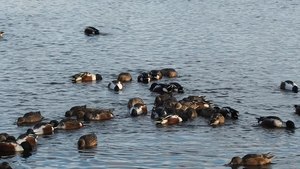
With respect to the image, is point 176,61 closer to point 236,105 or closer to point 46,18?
point 236,105

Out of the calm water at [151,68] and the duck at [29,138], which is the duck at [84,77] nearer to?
the calm water at [151,68]

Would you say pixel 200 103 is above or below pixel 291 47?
below

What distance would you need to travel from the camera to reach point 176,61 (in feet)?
144

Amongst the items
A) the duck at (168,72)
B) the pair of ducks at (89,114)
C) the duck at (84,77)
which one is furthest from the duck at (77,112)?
the duck at (168,72)

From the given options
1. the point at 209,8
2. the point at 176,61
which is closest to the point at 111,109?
the point at 176,61

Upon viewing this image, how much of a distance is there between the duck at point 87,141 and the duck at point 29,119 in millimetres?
3780

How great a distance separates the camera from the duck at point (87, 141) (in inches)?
1029

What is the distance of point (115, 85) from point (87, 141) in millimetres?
9675

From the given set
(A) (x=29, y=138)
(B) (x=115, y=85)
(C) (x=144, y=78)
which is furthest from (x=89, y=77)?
(A) (x=29, y=138)

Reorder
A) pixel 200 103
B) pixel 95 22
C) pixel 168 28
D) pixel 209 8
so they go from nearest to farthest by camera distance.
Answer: pixel 200 103, pixel 168 28, pixel 95 22, pixel 209 8

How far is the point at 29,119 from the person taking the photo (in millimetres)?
29453

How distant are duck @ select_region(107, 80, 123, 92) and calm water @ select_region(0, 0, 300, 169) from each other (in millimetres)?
445

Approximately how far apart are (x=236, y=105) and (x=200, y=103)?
2332 millimetres

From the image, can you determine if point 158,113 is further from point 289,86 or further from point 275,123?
point 289,86
